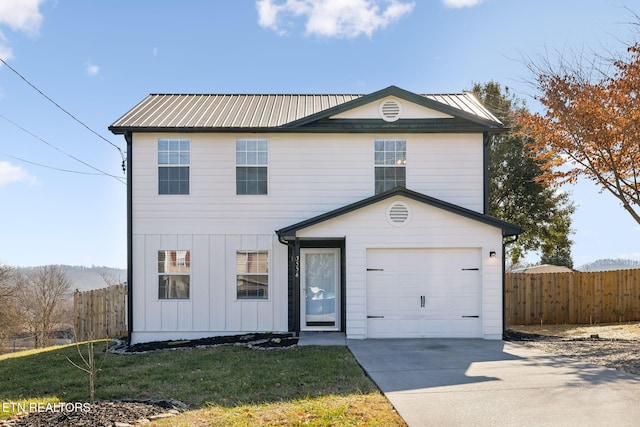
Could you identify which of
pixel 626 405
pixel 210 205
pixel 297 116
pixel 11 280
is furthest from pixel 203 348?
pixel 11 280

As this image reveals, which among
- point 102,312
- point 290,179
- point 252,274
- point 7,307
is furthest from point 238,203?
point 7,307

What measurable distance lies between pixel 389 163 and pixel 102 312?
10003mm

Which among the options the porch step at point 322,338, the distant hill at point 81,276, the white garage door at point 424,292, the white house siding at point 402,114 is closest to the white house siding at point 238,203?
the white house siding at point 402,114

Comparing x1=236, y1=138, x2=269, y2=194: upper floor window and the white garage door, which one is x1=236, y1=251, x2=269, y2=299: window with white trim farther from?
the white garage door

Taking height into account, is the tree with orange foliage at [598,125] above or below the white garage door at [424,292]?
above

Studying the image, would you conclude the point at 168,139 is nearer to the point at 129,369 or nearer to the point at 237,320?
the point at 237,320

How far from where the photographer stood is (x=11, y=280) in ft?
105

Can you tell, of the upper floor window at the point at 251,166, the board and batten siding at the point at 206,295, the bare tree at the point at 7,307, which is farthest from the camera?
the bare tree at the point at 7,307

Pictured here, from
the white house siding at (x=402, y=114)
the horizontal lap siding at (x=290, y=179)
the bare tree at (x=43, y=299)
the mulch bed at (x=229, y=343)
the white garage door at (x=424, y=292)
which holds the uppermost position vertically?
the white house siding at (x=402, y=114)

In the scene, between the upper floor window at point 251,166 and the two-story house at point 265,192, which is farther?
the upper floor window at point 251,166

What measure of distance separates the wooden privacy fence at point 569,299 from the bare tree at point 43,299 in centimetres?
2836

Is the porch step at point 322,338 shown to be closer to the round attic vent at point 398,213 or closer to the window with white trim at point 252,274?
the window with white trim at point 252,274

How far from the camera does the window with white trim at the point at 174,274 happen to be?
13.3m

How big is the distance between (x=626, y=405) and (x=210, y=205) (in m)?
9.95
